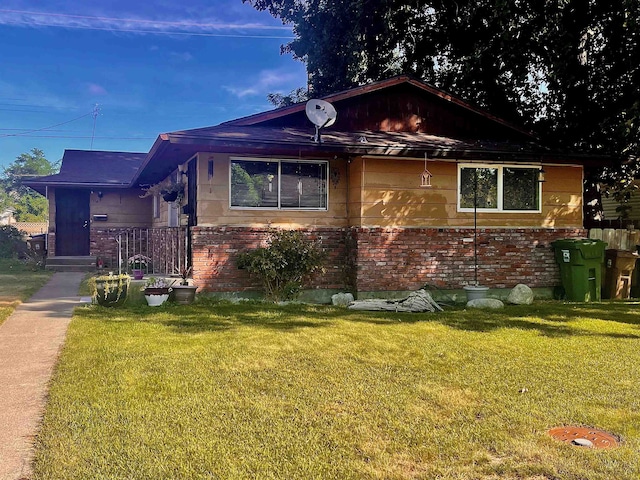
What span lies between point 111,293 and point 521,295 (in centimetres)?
720

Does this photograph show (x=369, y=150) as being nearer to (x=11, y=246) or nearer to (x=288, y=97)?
(x=288, y=97)

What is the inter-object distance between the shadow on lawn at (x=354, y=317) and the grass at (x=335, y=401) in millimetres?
96

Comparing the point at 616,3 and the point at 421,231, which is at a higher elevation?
the point at 616,3

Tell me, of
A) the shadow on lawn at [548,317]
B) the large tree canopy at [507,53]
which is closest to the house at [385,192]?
the shadow on lawn at [548,317]

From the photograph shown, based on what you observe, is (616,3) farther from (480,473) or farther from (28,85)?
(28,85)

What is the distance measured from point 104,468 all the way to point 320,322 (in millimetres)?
4835

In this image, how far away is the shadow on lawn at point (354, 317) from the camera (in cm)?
730

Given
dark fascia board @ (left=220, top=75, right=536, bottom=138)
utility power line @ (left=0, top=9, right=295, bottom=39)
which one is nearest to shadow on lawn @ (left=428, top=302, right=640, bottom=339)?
dark fascia board @ (left=220, top=75, right=536, bottom=138)

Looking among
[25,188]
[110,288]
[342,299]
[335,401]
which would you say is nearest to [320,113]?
[342,299]

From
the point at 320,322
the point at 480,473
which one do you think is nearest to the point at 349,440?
the point at 480,473

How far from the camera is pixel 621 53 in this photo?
40.6ft

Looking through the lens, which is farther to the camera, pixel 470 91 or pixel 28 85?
pixel 28 85

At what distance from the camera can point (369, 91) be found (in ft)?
36.2

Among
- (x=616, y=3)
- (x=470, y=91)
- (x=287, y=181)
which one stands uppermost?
(x=616, y=3)
